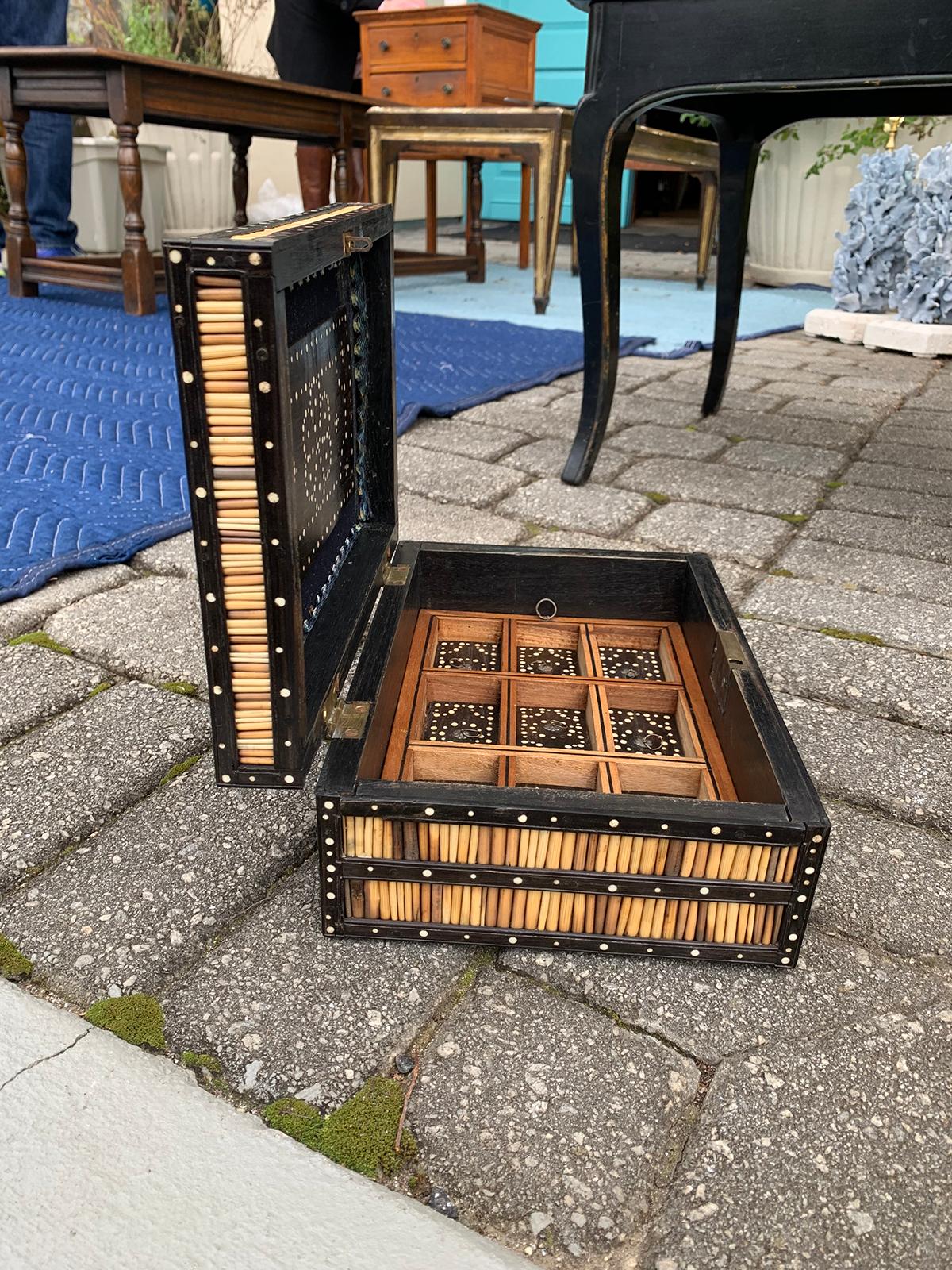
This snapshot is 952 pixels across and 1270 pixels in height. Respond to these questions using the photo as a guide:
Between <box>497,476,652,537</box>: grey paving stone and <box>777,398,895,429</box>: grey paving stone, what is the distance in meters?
0.96

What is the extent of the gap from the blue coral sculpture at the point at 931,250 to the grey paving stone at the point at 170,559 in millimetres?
3166

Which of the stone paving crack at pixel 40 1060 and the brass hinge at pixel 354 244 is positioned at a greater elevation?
the brass hinge at pixel 354 244

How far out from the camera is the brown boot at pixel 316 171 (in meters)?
4.82

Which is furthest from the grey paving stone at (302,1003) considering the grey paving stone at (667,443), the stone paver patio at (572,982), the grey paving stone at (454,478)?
the grey paving stone at (667,443)

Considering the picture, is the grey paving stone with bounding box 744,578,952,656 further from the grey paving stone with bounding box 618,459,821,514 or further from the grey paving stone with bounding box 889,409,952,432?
the grey paving stone with bounding box 889,409,952,432

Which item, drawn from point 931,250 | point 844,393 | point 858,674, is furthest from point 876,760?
point 931,250

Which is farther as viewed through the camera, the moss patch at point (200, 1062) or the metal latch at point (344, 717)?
the metal latch at point (344, 717)

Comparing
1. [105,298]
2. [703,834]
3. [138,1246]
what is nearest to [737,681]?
[703,834]

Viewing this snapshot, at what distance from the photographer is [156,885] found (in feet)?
3.47

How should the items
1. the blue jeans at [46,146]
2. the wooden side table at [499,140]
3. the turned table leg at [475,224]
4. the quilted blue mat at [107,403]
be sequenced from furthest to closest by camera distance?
the turned table leg at [475,224], the blue jeans at [46,146], the wooden side table at [499,140], the quilted blue mat at [107,403]

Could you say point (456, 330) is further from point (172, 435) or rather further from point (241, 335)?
point (241, 335)

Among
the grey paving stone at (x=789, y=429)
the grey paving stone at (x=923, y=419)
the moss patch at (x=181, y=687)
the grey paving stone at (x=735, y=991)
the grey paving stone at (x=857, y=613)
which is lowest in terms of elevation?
the grey paving stone at (x=735, y=991)

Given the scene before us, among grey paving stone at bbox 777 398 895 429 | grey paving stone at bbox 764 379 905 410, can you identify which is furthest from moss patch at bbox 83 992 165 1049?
grey paving stone at bbox 764 379 905 410

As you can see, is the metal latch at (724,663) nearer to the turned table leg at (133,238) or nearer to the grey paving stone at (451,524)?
the grey paving stone at (451,524)
